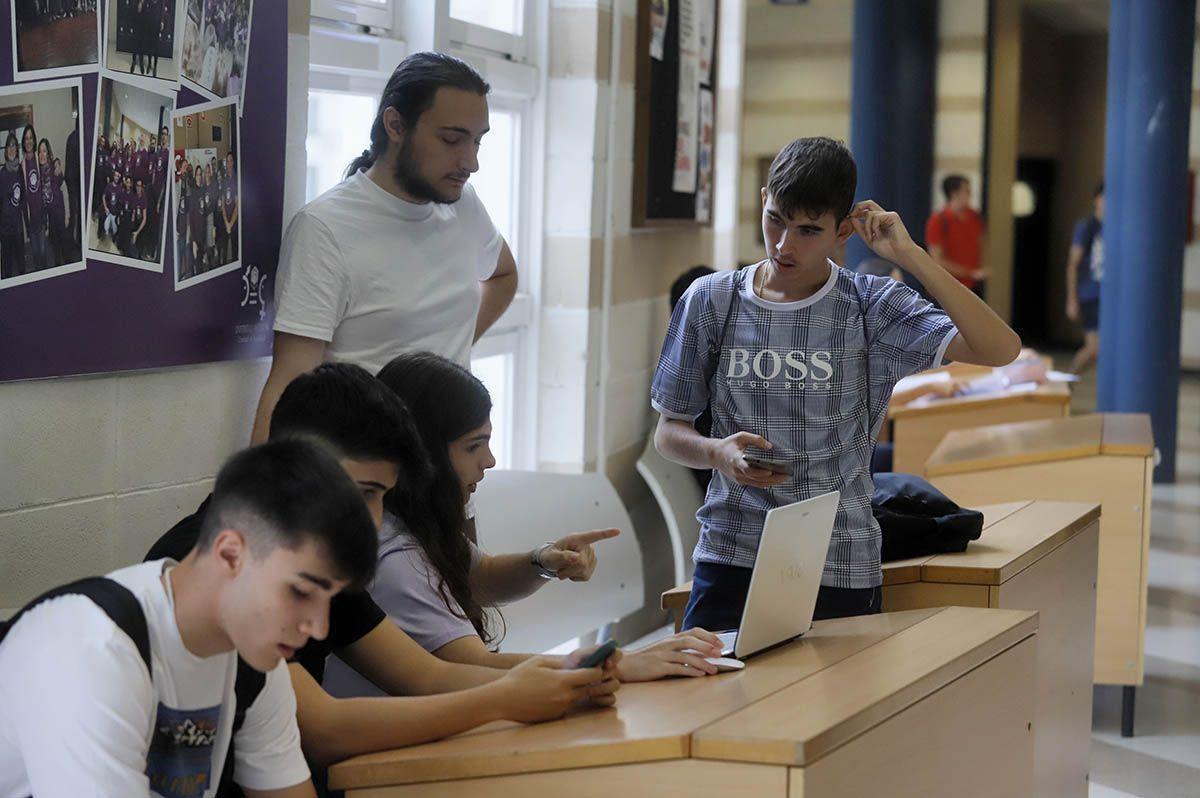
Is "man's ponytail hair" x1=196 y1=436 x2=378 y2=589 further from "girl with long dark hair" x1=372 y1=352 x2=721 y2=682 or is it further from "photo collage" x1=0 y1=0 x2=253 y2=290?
"photo collage" x1=0 y1=0 x2=253 y2=290

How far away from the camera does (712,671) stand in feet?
6.31

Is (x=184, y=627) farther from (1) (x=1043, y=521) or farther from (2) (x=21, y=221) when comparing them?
(1) (x=1043, y=521)

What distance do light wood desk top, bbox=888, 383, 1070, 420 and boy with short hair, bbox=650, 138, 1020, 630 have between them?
278 cm

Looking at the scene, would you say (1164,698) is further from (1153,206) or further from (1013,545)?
(1153,206)

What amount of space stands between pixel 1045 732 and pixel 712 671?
1338 millimetres

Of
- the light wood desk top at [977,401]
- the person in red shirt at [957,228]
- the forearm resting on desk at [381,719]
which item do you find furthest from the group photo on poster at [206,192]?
the person in red shirt at [957,228]

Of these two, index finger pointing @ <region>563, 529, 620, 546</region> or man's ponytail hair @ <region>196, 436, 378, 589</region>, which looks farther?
index finger pointing @ <region>563, 529, 620, 546</region>

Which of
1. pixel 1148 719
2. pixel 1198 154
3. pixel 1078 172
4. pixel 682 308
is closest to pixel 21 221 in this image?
pixel 682 308

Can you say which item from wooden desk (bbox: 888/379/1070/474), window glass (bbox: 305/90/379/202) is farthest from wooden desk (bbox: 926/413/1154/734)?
window glass (bbox: 305/90/379/202)

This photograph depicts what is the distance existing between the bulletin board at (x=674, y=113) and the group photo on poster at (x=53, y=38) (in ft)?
8.52

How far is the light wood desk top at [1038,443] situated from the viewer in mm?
4211

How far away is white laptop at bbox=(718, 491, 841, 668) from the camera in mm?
1906

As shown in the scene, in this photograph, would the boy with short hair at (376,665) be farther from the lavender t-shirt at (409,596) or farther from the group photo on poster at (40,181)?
the group photo on poster at (40,181)

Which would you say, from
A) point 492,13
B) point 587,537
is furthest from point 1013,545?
point 492,13
